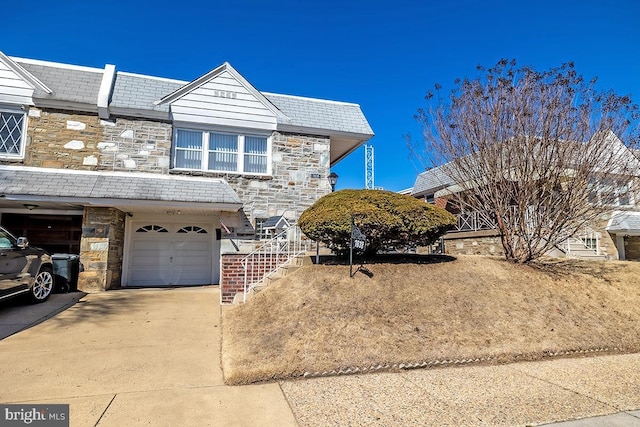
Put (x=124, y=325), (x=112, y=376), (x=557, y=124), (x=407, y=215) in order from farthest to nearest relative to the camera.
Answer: (x=557, y=124), (x=407, y=215), (x=124, y=325), (x=112, y=376)

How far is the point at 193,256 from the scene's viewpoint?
41.8 ft

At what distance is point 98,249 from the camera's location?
10.3 metres

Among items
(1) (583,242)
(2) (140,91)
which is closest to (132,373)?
(2) (140,91)

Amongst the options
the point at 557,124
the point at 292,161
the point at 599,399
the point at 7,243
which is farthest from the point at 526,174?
the point at 7,243

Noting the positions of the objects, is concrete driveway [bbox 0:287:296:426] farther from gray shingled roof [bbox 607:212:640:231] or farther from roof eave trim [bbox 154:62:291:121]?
gray shingled roof [bbox 607:212:640:231]

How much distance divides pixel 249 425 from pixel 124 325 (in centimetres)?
448

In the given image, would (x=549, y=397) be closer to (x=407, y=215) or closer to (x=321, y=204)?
(x=407, y=215)

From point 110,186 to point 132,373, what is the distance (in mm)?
7093

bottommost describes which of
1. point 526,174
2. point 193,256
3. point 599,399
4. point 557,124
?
point 599,399

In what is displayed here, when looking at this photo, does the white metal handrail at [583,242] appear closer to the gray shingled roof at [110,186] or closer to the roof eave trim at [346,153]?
the roof eave trim at [346,153]

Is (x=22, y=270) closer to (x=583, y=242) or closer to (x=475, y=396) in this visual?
(x=475, y=396)

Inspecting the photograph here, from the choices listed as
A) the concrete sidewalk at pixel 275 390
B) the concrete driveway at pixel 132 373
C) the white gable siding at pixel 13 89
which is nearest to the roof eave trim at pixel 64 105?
the white gable siding at pixel 13 89

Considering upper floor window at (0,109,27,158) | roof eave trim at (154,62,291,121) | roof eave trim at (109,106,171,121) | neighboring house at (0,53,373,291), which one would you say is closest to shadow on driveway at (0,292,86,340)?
neighboring house at (0,53,373,291)

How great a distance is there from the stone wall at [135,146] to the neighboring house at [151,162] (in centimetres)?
3
